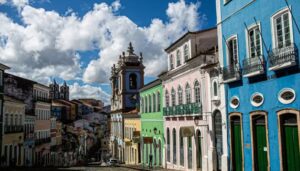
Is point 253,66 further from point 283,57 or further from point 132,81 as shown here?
point 132,81

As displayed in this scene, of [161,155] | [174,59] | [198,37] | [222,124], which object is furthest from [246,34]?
[161,155]

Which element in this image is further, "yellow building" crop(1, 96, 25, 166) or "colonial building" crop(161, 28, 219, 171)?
"yellow building" crop(1, 96, 25, 166)

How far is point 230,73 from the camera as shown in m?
15.5

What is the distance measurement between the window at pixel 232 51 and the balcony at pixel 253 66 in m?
1.15

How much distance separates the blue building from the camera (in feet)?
38.6

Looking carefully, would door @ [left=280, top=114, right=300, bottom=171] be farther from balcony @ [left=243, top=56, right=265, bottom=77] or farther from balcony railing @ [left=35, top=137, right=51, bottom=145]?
balcony railing @ [left=35, top=137, right=51, bottom=145]

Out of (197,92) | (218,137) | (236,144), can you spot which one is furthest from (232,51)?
(197,92)

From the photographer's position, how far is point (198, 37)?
2156 cm

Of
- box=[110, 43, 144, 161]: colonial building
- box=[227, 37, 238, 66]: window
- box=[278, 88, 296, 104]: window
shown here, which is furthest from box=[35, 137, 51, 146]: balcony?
box=[278, 88, 296, 104]: window

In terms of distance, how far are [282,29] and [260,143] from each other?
14.4ft

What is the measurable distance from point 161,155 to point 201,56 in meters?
12.0

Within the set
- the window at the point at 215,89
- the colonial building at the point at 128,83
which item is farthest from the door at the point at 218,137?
Answer: the colonial building at the point at 128,83

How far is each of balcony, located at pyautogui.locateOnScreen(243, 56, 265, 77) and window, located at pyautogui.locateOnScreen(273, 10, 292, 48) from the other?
1050mm

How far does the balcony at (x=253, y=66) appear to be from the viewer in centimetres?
1319
